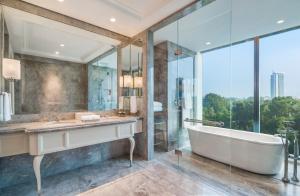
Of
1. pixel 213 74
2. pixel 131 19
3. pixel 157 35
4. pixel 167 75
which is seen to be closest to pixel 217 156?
pixel 213 74

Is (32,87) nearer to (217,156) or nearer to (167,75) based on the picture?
(167,75)

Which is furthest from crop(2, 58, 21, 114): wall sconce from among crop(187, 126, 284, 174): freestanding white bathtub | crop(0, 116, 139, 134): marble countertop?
crop(187, 126, 284, 174): freestanding white bathtub

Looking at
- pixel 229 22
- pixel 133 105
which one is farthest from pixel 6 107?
pixel 229 22

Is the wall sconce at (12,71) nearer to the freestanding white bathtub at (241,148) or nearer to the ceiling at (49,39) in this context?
the ceiling at (49,39)

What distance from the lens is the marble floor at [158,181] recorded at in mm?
2033

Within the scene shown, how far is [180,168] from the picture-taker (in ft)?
9.01

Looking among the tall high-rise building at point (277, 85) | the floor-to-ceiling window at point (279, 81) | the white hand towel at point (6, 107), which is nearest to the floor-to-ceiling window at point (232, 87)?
the floor-to-ceiling window at point (279, 81)

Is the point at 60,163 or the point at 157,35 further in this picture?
the point at 157,35

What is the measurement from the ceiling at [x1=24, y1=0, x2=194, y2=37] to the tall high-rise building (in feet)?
7.69

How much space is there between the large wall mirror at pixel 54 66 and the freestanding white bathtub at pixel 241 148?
202 cm

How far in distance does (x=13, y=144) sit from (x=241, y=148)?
3.28 meters

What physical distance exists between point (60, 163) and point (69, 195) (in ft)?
2.46

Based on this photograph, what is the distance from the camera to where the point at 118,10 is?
245 cm

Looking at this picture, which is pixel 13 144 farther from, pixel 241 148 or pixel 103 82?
pixel 241 148
